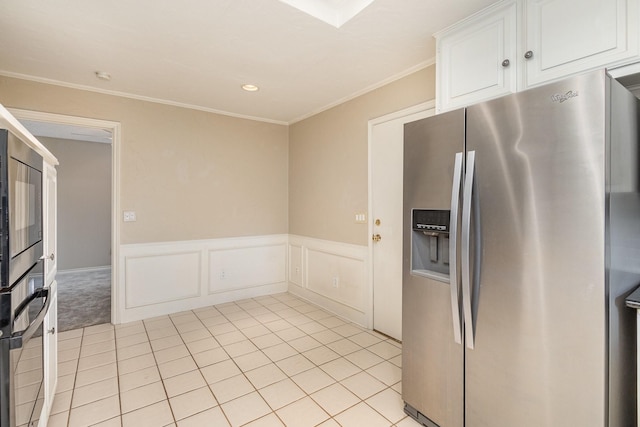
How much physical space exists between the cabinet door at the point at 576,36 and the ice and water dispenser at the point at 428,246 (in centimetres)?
87

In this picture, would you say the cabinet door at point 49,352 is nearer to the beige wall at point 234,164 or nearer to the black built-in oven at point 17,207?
the black built-in oven at point 17,207

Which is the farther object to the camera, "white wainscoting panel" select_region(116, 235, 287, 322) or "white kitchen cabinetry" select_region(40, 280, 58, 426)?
"white wainscoting panel" select_region(116, 235, 287, 322)

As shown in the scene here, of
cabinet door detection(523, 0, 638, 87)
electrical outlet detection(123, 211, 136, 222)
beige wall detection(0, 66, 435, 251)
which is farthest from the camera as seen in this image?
electrical outlet detection(123, 211, 136, 222)

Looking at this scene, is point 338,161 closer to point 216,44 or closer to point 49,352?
point 216,44

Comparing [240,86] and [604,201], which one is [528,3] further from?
[240,86]

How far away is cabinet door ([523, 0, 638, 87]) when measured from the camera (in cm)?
130

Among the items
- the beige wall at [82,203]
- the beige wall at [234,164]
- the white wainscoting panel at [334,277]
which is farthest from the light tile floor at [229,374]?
the beige wall at [82,203]

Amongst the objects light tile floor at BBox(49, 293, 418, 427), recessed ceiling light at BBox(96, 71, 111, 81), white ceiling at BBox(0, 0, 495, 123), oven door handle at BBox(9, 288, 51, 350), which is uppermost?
recessed ceiling light at BBox(96, 71, 111, 81)

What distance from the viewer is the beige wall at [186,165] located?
3.18m

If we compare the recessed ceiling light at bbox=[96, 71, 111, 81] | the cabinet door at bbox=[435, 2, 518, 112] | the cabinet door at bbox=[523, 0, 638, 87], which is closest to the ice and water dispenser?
the cabinet door at bbox=[435, 2, 518, 112]

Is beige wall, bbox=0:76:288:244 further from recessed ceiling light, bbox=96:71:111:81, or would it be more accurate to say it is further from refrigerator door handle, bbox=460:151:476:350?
refrigerator door handle, bbox=460:151:476:350

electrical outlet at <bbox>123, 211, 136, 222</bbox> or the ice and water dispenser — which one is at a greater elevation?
electrical outlet at <bbox>123, 211, 136, 222</bbox>

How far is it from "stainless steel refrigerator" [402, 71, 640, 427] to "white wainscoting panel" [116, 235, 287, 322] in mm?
2933

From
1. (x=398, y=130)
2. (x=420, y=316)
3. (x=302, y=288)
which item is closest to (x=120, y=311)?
(x=302, y=288)
